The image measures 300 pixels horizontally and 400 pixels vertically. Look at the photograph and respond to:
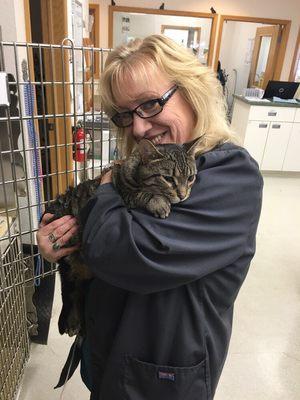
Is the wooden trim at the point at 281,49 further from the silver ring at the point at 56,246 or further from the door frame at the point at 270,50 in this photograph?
the silver ring at the point at 56,246

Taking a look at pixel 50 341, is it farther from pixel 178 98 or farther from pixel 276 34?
pixel 276 34

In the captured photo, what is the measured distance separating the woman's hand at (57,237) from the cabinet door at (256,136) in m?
4.08

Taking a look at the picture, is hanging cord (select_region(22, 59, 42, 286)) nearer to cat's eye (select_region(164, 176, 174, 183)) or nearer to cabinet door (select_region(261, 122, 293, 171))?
cat's eye (select_region(164, 176, 174, 183))

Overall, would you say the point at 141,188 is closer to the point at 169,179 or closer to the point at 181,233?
the point at 169,179

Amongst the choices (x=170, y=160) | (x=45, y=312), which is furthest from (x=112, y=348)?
A: (x=45, y=312)

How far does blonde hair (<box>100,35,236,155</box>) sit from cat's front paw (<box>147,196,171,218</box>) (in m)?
0.19

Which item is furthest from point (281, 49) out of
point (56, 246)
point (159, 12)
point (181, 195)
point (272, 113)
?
point (56, 246)

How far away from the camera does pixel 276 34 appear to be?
19.7 feet

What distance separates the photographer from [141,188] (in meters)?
0.89

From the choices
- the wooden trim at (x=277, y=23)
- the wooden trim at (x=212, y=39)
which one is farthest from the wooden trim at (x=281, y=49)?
the wooden trim at (x=212, y=39)

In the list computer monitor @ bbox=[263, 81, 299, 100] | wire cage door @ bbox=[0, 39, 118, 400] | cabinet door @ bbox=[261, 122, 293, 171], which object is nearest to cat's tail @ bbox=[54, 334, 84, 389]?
wire cage door @ bbox=[0, 39, 118, 400]

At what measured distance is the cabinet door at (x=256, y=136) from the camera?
15.1 ft

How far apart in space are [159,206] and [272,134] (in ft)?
14.2

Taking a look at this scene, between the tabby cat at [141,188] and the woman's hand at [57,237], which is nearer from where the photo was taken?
the tabby cat at [141,188]
